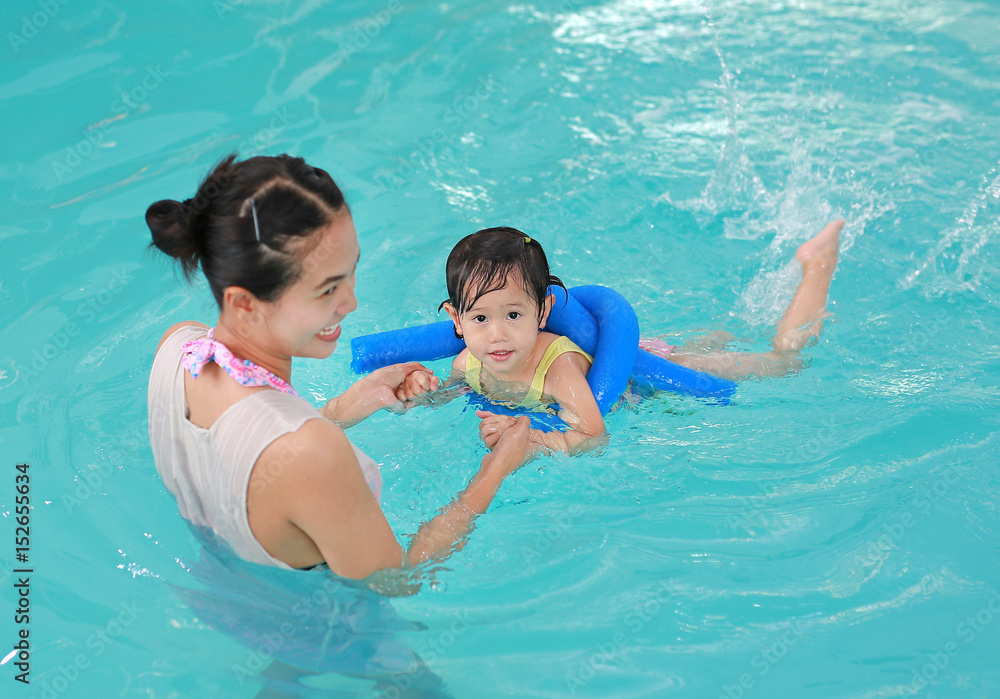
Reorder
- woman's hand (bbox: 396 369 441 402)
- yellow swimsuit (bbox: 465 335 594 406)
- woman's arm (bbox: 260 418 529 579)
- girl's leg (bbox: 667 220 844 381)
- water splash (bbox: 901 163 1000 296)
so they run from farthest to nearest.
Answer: water splash (bbox: 901 163 1000 296)
girl's leg (bbox: 667 220 844 381)
yellow swimsuit (bbox: 465 335 594 406)
woman's hand (bbox: 396 369 441 402)
woman's arm (bbox: 260 418 529 579)

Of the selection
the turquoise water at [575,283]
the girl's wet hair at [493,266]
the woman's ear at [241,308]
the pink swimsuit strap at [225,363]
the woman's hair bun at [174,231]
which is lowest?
the turquoise water at [575,283]

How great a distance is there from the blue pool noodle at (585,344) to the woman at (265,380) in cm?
137

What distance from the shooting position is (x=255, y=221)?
6.41ft

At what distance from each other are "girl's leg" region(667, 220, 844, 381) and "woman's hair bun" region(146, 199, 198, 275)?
2475 mm

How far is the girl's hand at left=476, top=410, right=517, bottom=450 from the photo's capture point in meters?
2.99

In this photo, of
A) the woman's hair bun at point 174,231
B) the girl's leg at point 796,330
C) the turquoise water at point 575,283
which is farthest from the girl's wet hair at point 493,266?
the woman's hair bun at point 174,231

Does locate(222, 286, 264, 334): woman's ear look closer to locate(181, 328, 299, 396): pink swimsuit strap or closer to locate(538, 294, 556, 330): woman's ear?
locate(181, 328, 299, 396): pink swimsuit strap

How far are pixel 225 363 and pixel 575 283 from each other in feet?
9.15

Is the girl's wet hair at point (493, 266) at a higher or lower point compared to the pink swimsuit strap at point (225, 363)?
lower

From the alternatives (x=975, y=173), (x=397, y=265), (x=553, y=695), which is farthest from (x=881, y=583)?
(x=975, y=173)

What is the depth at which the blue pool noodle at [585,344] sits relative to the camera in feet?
11.8

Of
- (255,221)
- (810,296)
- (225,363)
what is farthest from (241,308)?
(810,296)

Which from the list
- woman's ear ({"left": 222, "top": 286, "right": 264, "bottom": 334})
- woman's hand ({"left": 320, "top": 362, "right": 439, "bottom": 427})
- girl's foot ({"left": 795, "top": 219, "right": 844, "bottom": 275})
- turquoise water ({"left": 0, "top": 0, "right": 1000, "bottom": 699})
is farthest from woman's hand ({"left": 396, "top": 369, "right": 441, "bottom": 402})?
girl's foot ({"left": 795, "top": 219, "right": 844, "bottom": 275})

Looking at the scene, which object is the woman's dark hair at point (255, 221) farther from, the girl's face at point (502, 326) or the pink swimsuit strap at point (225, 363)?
the girl's face at point (502, 326)
